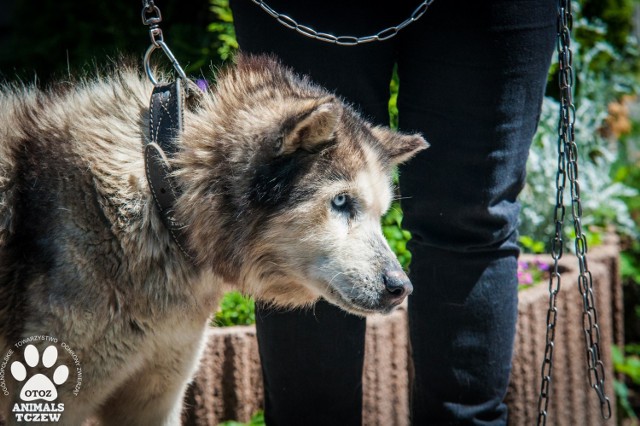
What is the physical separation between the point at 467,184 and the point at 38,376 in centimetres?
155

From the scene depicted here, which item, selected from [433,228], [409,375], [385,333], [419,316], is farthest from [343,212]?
[409,375]

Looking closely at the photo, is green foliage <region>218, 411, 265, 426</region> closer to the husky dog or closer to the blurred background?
the husky dog

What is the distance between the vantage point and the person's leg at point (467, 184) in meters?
2.50

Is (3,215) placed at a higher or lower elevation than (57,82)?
lower

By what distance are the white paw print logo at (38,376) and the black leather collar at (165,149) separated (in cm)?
53

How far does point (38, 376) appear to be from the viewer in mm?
2375

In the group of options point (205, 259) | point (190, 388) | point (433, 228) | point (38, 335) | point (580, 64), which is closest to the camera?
point (38, 335)

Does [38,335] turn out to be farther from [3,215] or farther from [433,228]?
[433,228]

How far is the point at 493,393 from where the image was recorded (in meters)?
2.82

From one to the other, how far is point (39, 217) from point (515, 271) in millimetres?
1683

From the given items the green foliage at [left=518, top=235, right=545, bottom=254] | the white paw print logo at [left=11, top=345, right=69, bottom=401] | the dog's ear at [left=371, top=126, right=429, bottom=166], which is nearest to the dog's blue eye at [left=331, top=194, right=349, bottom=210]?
the dog's ear at [left=371, top=126, right=429, bottom=166]

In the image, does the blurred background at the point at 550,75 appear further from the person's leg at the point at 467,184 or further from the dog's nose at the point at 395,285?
the dog's nose at the point at 395,285

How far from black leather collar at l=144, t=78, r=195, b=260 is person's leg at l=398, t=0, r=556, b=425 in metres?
0.81

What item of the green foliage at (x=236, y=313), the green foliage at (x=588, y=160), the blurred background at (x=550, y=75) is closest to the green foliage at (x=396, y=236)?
the blurred background at (x=550, y=75)
